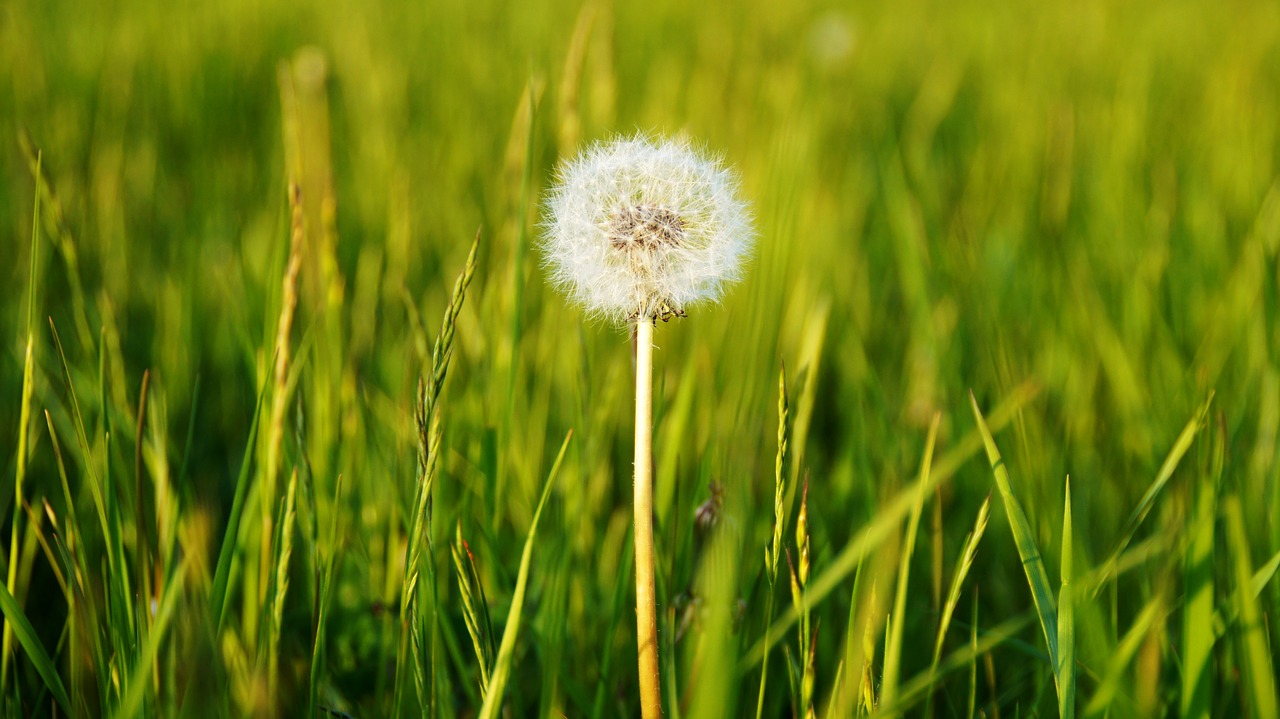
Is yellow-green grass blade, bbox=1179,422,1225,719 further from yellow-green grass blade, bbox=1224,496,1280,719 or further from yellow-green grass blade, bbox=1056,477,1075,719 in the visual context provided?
yellow-green grass blade, bbox=1056,477,1075,719

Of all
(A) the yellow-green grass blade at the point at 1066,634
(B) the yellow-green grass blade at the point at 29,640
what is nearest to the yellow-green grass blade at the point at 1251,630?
(A) the yellow-green grass blade at the point at 1066,634

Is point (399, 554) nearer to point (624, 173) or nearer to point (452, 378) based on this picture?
point (452, 378)

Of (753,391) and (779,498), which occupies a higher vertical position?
(753,391)

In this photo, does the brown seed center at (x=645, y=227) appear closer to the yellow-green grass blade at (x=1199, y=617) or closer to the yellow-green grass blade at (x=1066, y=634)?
the yellow-green grass blade at (x=1066, y=634)

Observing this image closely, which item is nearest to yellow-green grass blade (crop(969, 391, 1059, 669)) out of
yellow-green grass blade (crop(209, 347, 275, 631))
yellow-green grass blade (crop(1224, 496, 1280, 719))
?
yellow-green grass blade (crop(1224, 496, 1280, 719))

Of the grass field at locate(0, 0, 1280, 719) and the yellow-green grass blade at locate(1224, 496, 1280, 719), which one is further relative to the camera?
the grass field at locate(0, 0, 1280, 719)

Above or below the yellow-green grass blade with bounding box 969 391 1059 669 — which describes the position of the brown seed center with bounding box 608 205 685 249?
above

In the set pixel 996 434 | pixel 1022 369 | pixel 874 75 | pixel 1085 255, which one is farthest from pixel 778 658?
pixel 874 75
